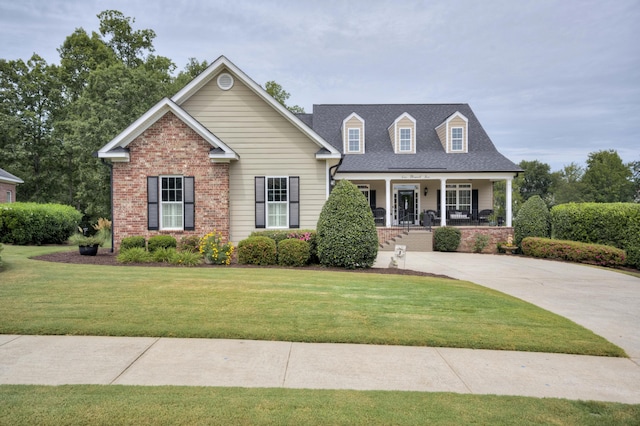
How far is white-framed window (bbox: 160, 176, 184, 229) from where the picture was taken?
13039mm

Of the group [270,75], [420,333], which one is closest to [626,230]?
[420,333]

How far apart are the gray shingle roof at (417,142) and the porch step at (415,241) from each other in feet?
13.0

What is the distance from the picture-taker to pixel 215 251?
37.0 feet

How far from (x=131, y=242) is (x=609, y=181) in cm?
5486

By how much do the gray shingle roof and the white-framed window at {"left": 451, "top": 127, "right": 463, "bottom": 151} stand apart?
0.55 metres

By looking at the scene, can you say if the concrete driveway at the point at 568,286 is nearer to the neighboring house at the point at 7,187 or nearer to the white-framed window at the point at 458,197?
the white-framed window at the point at 458,197

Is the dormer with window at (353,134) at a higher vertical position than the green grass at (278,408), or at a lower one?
higher

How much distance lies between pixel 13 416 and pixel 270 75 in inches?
1270

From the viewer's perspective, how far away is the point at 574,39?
655 inches

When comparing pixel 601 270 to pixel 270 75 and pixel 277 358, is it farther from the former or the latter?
pixel 270 75

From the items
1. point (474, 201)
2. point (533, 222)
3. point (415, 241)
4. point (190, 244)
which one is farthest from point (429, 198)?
point (190, 244)

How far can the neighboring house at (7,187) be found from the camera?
2745 centimetres

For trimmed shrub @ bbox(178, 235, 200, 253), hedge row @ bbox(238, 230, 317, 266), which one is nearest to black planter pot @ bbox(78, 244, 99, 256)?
trimmed shrub @ bbox(178, 235, 200, 253)

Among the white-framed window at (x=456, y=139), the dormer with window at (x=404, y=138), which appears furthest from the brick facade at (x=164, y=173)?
the white-framed window at (x=456, y=139)
